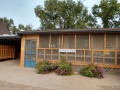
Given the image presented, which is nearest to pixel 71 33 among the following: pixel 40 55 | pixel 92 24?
pixel 40 55

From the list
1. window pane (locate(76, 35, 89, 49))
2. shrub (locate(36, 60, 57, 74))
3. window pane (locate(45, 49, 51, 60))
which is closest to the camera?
shrub (locate(36, 60, 57, 74))

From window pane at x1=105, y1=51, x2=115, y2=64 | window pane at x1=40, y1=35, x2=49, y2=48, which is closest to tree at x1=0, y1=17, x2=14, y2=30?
window pane at x1=40, y1=35, x2=49, y2=48

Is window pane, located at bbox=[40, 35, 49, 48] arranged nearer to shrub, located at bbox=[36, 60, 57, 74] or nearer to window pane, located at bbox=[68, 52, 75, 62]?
shrub, located at bbox=[36, 60, 57, 74]

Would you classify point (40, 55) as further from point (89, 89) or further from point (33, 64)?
point (89, 89)

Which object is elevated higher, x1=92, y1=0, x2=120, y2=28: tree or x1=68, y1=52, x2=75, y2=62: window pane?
x1=92, y1=0, x2=120, y2=28: tree

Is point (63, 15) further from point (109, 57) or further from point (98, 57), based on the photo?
point (109, 57)

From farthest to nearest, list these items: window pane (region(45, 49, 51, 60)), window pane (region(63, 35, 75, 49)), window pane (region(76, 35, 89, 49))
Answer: window pane (region(45, 49, 51, 60)) → window pane (region(63, 35, 75, 49)) → window pane (region(76, 35, 89, 49))

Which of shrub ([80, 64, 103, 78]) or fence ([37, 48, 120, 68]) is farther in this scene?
fence ([37, 48, 120, 68])

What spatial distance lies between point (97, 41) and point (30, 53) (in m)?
5.07

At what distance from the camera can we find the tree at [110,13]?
28688 millimetres

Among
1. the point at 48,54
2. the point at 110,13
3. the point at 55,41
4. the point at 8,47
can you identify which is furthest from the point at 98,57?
the point at 110,13

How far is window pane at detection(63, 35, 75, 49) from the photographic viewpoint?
10781mm

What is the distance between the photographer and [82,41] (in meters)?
10.6

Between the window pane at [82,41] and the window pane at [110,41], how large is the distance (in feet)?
4.36
